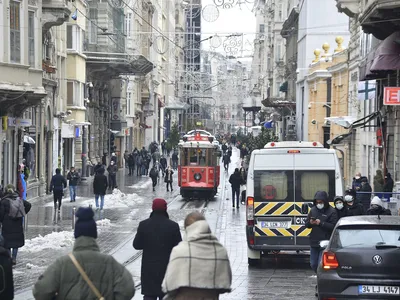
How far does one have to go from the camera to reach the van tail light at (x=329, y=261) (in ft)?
42.3

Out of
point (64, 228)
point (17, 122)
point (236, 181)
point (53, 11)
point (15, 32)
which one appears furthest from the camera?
point (53, 11)

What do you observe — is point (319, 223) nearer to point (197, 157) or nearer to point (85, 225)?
point (85, 225)

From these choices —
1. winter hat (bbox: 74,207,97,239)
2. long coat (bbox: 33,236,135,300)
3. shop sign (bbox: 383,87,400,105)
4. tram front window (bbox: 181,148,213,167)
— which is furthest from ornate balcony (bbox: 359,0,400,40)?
long coat (bbox: 33,236,135,300)

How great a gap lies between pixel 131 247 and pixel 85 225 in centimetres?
1654

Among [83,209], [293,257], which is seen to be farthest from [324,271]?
[293,257]

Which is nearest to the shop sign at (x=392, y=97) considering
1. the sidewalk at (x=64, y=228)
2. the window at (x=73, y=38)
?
the sidewalk at (x=64, y=228)

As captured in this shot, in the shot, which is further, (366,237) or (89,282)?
(366,237)

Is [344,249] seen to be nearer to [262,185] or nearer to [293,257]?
[262,185]

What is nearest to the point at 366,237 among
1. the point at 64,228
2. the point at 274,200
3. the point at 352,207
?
the point at 352,207

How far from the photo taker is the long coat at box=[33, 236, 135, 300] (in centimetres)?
761

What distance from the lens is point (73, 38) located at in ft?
169

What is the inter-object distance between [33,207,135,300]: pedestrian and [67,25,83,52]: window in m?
44.2

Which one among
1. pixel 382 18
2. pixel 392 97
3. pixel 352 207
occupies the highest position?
pixel 382 18

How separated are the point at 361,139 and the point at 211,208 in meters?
7.76
